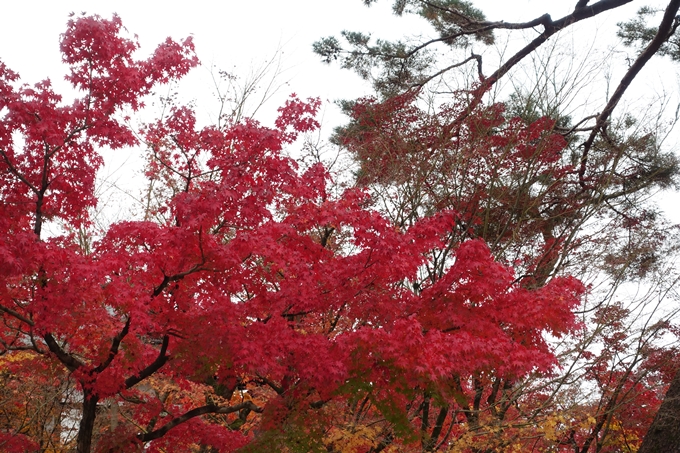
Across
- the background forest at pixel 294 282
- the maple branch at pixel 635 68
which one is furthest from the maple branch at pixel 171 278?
the maple branch at pixel 635 68

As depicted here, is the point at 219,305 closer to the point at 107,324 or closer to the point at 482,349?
the point at 107,324

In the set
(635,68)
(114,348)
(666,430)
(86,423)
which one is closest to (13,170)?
(114,348)

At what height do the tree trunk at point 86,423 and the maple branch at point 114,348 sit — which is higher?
the maple branch at point 114,348

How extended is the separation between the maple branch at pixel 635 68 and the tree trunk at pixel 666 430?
4865mm

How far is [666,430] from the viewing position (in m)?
7.14

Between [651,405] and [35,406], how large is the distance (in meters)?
11.9

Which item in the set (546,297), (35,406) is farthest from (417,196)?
(35,406)

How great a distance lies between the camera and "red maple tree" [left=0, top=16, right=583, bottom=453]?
233 inches

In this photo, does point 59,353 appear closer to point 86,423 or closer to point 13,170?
point 86,423

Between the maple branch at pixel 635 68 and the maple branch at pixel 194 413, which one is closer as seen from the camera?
the maple branch at pixel 194 413

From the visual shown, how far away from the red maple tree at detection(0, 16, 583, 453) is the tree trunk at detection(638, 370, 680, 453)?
219 cm

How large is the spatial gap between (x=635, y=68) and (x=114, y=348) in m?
11.5

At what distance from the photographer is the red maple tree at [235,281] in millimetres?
5906

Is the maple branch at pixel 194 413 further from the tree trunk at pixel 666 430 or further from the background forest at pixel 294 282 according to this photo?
the tree trunk at pixel 666 430
